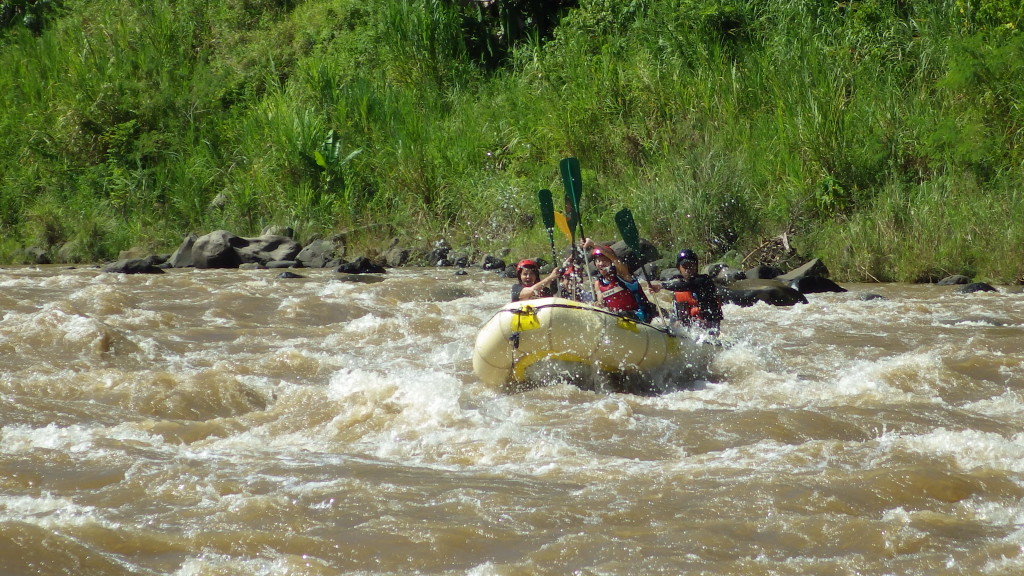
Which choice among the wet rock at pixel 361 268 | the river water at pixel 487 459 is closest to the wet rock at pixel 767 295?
the river water at pixel 487 459

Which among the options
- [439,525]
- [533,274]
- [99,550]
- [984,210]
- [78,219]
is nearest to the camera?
[99,550]

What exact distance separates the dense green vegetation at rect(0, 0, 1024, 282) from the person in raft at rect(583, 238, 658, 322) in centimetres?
520

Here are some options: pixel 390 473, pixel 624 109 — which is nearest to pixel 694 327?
pixel 390 473

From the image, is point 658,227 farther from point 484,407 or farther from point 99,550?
point 99,550

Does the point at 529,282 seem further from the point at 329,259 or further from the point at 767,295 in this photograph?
the point at 329,259

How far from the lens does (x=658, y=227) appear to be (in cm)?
1241

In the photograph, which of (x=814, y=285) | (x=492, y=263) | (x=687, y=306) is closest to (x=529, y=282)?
(x=687, y=306)

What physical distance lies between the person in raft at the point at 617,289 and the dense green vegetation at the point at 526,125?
5.20m

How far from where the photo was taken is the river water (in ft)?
11.2

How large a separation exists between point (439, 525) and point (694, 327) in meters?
3.82

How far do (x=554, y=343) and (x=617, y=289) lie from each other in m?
1.00

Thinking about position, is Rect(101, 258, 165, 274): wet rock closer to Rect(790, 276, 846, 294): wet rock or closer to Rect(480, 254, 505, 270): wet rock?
Rect(480, 254, 505, 270): wet rock

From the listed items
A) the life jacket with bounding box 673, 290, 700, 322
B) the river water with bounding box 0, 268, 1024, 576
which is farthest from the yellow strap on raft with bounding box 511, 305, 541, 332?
the life jacket with bounding box 673, 290, 700, 322

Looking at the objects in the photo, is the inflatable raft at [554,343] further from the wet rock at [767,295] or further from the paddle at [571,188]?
the wet rock at [767,295]
